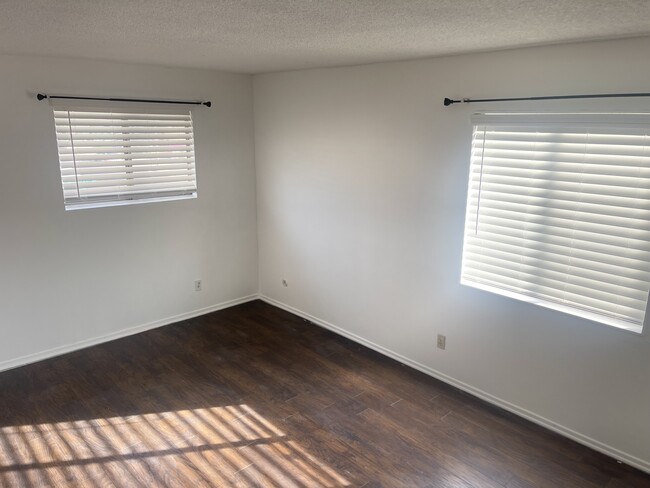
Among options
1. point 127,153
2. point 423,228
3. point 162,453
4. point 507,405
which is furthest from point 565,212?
point 127,153

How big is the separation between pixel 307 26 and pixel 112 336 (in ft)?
10.3

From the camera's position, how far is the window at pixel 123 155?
361cm

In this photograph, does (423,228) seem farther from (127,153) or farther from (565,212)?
(127,153)

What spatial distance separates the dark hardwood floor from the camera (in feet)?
8.30

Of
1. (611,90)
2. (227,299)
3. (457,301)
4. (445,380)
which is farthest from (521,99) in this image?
(227,299)

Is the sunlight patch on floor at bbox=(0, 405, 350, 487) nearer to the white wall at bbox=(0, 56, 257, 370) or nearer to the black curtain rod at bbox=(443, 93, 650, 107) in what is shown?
the white wall at bbox=(0, 56, 257, 370)

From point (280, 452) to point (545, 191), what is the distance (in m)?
2.13

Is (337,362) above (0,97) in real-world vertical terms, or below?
below

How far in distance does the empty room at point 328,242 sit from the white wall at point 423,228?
18mm

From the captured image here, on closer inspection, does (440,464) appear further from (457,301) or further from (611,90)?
(611,90)

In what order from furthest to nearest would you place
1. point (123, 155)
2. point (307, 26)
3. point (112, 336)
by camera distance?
point (112, 336) < point (123, 155) < point (307, 26)

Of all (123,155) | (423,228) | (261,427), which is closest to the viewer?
(261,427)

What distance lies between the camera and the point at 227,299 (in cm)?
485

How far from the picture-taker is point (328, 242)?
418 centimetres
